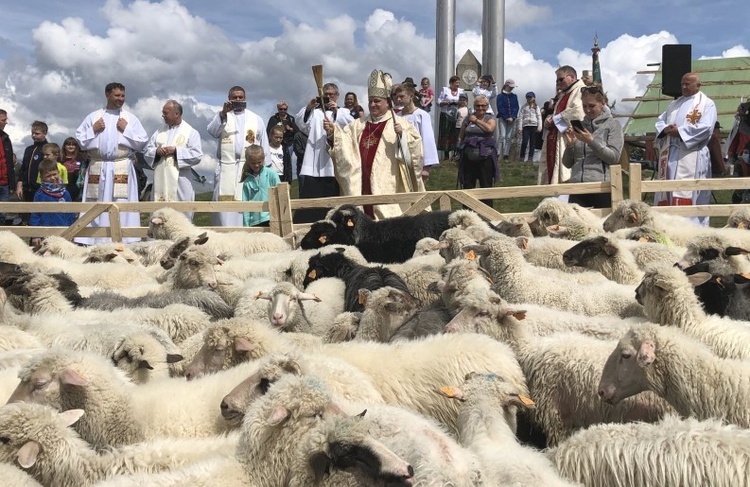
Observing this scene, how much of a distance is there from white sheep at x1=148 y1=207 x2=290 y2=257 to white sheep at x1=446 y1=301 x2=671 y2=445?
15.8 feet

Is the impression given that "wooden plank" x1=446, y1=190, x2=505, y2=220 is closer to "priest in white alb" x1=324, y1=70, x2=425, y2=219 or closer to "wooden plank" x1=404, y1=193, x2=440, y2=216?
"wooden plank" x1=404, y1=193, x2=440, y2=216

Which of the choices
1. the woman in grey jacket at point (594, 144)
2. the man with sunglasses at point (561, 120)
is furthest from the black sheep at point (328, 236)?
the man with sunglasses at point (561, 120)

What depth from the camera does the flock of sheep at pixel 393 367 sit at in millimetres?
2998

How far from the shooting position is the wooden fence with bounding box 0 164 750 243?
8.98m

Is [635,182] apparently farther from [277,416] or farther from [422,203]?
[277,416]

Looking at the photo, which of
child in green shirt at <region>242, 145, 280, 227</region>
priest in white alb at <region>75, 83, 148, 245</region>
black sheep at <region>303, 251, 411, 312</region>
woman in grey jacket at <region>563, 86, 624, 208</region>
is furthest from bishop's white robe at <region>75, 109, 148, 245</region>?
woman in grey jacket at <region>563, 86, 624, 208</region>

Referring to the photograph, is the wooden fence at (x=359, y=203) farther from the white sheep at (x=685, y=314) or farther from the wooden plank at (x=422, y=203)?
the white sheep at (x=685, y=314)

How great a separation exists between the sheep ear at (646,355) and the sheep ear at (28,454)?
2700 mm

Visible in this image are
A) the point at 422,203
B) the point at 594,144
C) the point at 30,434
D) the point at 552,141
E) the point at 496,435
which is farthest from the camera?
the point at 552,141

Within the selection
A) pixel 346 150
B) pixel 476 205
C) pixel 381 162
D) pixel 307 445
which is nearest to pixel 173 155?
pixel 346 150

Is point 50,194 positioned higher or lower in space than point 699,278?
higher

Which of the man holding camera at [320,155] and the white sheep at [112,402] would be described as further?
the man holding camera at [320,155]

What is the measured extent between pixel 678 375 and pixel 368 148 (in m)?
7.18

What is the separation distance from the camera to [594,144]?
30.0 feet
